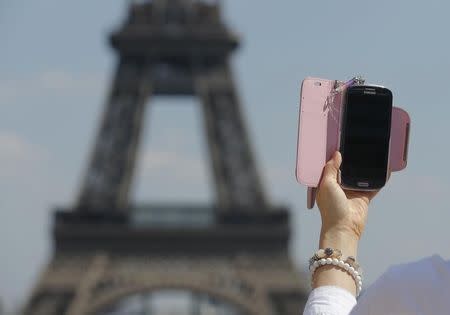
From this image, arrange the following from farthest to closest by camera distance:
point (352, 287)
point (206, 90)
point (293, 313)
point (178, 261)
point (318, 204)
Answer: point (206, 90)
point (178, 261)
point (293, 313)
point (318, 204)
point (352, 287)

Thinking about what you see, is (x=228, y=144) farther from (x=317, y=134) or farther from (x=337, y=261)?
(x=337, y=261)

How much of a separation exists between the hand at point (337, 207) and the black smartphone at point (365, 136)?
0.03 m

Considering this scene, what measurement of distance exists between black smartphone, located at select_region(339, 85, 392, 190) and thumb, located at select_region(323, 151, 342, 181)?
0.09ft

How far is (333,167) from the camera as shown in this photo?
2.78 meters

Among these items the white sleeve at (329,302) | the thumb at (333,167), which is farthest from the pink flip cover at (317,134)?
the white sleeve at (329,302)

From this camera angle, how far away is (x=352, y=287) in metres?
2.61

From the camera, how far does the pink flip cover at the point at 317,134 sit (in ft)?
9.18

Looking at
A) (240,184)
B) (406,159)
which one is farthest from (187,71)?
(406,159)

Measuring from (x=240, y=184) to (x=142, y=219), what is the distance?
14.0 ft

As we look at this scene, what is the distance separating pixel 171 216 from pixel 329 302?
156ft

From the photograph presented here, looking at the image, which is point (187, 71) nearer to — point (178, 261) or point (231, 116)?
Result: point (231, 116)

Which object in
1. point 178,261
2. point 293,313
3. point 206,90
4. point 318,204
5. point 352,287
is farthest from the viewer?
point 206,90

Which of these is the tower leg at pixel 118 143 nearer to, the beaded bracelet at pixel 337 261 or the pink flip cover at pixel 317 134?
the pink flip cover at pixel 317 134

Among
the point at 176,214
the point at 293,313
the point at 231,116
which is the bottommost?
the point at 293,313
